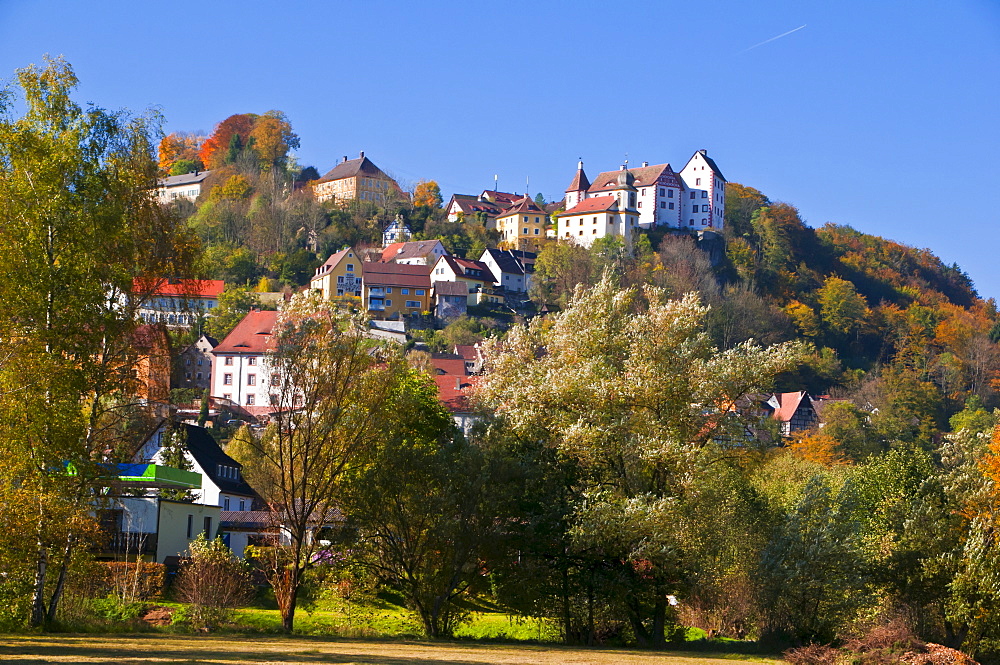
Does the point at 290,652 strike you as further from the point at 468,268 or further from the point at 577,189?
the point at 577,189

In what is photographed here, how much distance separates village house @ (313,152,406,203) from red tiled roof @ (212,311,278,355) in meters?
60.4

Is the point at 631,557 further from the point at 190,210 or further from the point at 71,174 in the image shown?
the point at 190,210

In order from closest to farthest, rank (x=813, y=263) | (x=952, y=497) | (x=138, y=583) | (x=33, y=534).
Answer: (x=33, y=534), (x=952, y=497), (x=138, y=583), (x=813, y=263)

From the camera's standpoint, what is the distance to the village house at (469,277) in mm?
135625

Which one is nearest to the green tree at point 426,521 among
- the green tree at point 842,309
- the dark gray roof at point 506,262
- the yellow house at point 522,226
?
the dark gray roof at point 506,262

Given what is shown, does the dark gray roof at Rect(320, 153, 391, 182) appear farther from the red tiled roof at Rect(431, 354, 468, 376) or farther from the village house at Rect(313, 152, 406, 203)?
the red tiled roof at Rect(431, 354, 468, 376)

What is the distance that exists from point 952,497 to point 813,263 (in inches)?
5747

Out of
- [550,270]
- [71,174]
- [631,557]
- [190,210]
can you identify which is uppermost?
[190,210]

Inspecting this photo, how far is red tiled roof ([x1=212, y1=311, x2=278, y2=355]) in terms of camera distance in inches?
4107

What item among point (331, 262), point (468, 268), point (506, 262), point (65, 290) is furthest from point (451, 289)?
point (65, 290)

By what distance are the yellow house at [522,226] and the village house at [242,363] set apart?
61.1 metres

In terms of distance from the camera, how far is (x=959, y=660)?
24.7m

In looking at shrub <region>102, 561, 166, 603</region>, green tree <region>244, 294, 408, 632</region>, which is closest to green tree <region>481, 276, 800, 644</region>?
green tree <region>244, 294, 408, 632</region>

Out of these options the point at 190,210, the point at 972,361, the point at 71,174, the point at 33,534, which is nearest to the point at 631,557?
the point at 33,534
